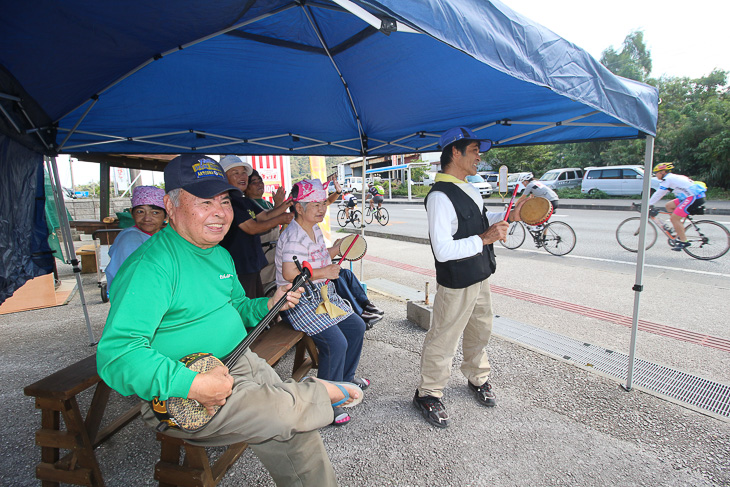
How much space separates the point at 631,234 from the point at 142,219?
9.96 meters

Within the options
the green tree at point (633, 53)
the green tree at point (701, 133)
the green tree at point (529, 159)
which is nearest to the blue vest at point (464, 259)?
the green tree at point (701, 133)

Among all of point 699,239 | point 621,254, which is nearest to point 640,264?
point 621,254

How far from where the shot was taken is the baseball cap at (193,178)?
5.09 ft

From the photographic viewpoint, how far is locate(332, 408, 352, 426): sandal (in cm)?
250

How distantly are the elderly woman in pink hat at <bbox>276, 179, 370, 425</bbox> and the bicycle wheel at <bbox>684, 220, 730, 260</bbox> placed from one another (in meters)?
8.10

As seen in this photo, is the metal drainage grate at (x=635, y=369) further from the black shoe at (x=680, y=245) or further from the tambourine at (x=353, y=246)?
the black shoe at (x=680, y=245)

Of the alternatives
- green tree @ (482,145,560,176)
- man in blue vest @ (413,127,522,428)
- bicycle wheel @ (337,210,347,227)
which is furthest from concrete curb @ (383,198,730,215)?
man in blue vest @ (413,127,522,428)

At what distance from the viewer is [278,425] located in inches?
59.4

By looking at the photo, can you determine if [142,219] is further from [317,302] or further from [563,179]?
[563,179]

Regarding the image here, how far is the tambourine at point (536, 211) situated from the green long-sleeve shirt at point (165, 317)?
2.17 meters

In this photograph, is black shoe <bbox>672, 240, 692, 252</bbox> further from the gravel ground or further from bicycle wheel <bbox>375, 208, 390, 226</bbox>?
bicycle wheel <bbox>375, 208, 390, 226</bbox>

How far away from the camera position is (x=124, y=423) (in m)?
2.48

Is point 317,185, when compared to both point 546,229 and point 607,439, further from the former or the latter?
point 546,229

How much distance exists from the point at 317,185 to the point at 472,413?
2002mm
